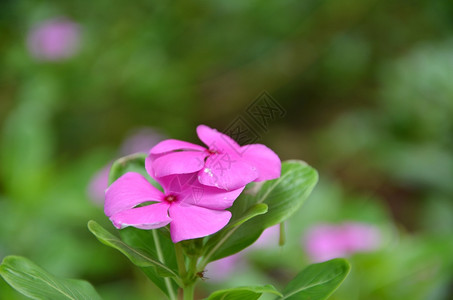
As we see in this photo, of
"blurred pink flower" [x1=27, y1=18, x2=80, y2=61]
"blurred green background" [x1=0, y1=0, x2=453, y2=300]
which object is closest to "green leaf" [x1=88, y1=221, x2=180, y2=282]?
"blurred green background" [x1=0, y1=0, x2=453, y2=300]

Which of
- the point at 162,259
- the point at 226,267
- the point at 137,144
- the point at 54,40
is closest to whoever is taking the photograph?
the point at 162,259

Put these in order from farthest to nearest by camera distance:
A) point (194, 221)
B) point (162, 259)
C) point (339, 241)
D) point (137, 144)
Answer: point (137, 144) → point (339, 241) → point (162, 259) → point (194, 221)

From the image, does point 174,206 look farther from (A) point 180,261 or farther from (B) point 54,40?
(B) point 54,40

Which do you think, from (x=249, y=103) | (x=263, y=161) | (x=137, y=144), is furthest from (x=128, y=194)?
(x=249, y=103)

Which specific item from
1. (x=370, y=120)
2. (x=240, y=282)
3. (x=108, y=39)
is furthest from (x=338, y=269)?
(x=108, y=39)

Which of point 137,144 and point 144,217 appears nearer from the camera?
point 144,217

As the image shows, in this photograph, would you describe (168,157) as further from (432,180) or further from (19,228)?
(432,180)
